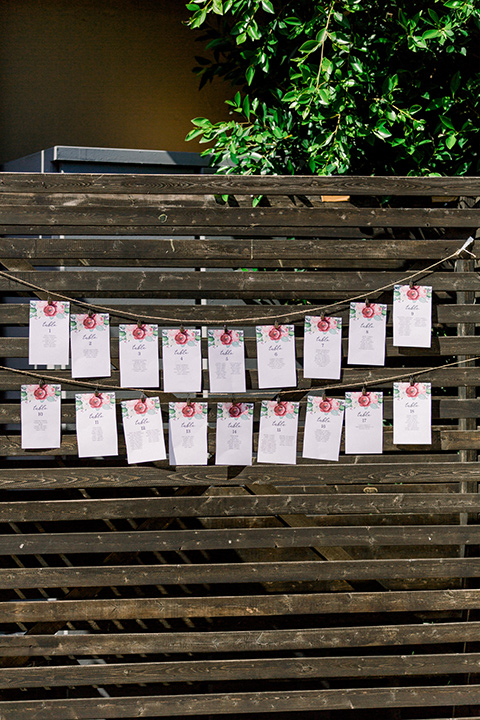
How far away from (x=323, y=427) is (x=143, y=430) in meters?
0.82

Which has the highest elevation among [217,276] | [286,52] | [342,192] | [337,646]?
[286,52]

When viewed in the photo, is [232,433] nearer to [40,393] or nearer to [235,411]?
[235,411]

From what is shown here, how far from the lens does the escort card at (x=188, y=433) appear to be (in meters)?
2.64

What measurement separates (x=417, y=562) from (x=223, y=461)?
101cm

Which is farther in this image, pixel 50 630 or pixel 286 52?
pixel 286 52

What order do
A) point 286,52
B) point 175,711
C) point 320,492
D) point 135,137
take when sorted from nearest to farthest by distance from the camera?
point 175,711 < point 320,492 < point 286,52 < point 135,137

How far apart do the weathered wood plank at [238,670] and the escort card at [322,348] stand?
1.30m

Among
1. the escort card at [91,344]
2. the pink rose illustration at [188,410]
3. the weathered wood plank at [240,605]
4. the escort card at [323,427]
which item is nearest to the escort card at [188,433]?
the pink rose illustration at [188,410]

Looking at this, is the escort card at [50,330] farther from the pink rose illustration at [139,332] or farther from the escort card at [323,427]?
the escort card at [323,427]

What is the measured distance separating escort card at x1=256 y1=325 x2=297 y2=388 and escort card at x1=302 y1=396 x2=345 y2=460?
0.51ft

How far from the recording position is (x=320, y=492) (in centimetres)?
281

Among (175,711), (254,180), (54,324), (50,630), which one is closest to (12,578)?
(50,630)

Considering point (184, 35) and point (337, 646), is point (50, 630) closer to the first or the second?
point (337, 646)

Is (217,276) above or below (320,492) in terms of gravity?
above
